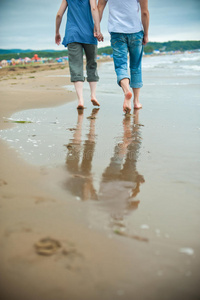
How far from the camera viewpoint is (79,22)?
163 inches

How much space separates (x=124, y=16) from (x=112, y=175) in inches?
121

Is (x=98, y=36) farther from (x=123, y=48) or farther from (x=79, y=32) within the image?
(x=123, y=48)

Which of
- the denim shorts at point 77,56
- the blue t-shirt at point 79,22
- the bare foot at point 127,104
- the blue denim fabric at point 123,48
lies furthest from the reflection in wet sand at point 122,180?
the blue t-shirt at point 79,22

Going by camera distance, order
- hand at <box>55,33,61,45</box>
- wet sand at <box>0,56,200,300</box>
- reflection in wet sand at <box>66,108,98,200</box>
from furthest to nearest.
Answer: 1. hand at <box>55,33,61,45</box>
2. reflection in wet sand at <box>66,108,98,200</box>
3. wet sand at <box>0,56,200,300</box>

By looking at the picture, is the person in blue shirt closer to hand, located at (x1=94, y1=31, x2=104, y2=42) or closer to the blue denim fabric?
hand, located at (x1=94, y1=31, x2=104, y2=42)

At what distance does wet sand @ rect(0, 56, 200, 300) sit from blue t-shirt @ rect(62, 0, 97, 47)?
2368 millimetres

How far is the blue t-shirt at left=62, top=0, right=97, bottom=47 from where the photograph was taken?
4.14 metres

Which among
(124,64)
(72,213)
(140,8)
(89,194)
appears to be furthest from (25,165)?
(140,8)

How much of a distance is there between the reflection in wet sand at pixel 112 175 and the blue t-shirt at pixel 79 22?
2.16 m

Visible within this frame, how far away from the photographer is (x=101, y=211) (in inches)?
47.5

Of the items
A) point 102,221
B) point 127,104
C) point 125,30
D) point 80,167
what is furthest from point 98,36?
point 102,221

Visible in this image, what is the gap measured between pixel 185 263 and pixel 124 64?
3488 mm

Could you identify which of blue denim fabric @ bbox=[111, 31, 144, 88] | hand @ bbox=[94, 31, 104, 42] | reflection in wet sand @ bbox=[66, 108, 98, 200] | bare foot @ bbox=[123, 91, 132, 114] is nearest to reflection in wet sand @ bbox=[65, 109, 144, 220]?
reflection in wet sand @ bbox=[66, 108, 98, 200]

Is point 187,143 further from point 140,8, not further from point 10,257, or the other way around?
point 140,8
